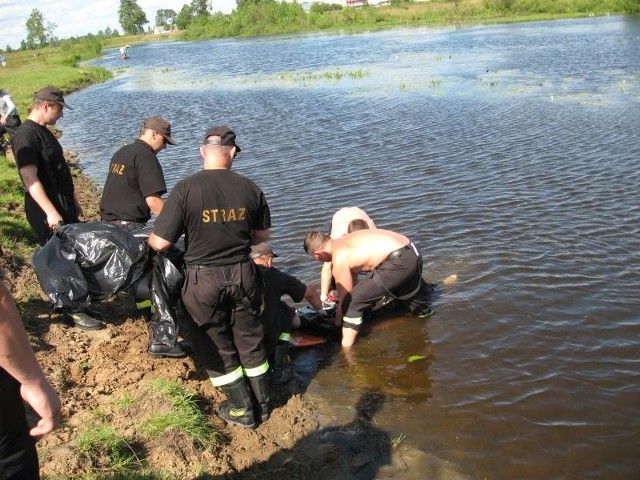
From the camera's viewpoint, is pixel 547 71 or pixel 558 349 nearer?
pixel 558 349

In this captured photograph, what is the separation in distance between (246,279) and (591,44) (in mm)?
30902

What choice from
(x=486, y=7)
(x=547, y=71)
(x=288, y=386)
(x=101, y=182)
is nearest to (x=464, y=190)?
(x=288, y=386)

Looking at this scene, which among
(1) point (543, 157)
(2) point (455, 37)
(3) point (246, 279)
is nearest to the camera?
(3) point (246, 279)

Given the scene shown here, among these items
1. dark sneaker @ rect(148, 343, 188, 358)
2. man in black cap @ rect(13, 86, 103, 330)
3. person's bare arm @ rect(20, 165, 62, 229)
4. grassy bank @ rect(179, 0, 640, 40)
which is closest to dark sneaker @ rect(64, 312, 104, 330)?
man in black cap @ rect(13, 86, 103, 330)

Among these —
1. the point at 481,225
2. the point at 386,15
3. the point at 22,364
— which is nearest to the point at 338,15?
the point at 386,15

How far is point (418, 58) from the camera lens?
32000 millimetres

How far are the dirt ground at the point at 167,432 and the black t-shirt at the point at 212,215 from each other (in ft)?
4.25

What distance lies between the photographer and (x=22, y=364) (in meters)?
2.44

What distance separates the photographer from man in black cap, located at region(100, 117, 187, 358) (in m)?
5.36

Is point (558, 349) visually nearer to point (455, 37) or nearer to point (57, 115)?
point (57, 115)

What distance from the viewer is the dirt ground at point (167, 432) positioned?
3969mm

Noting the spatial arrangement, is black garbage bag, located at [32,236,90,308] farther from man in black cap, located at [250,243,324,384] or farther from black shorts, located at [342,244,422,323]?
black shorts, located at [342,244,422,323]

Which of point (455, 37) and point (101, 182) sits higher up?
point (455, 37)

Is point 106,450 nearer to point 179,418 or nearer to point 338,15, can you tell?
point 179,418
